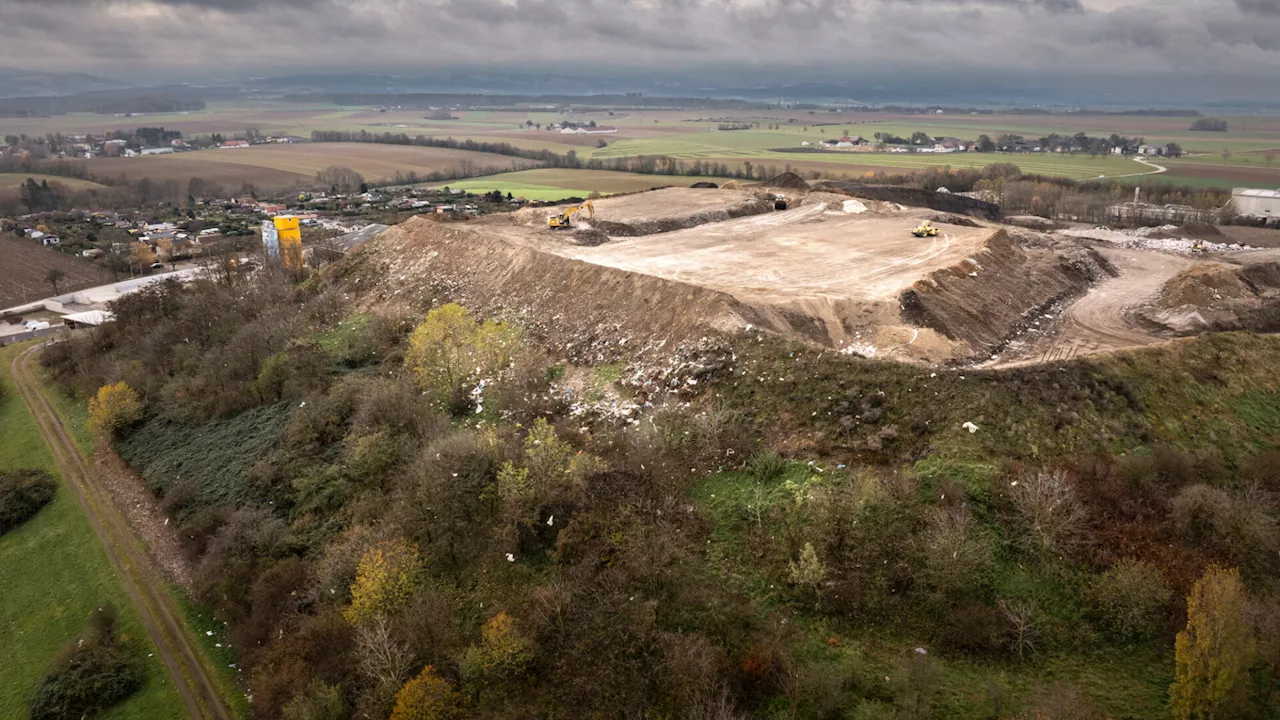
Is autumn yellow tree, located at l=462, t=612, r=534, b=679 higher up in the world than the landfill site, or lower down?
lower down

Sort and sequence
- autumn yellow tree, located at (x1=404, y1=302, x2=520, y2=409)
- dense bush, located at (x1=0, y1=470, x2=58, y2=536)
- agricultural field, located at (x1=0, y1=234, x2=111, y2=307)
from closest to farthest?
dense bush, located at (x1=0, y1=470, x2=58, y2=536) → autumn yellow tree, located at (x1=404, y1=302, x2=520, y2=409) → agricultural field, located at (x1=0, y1=234, x2=111, y2=307)

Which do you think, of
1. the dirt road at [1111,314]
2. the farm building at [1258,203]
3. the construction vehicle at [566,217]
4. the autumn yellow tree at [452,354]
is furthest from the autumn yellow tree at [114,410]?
the farm building at [1258,203]

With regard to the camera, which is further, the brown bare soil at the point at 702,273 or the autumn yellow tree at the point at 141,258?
the autumn yellow tree at the point at 141,258

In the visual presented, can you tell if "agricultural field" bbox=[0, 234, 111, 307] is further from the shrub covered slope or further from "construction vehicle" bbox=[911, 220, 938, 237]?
"construction vehicle" bbox=[911, 220, 938, 237]

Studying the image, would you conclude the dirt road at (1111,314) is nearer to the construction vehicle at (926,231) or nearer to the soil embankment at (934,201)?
the construction vehicle at (926,231)

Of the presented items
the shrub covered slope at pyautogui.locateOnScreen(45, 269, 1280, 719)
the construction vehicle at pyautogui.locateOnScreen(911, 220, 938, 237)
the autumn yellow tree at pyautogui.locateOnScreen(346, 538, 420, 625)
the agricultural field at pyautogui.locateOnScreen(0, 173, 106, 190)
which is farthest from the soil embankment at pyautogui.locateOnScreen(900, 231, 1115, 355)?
the agricultural field at pyautogui.locateOnScreen(0, 173, 106, 190)

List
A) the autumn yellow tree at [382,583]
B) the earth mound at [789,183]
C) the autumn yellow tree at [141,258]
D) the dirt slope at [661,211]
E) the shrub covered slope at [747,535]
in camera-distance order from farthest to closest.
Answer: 1. the autumn yellow tree at [141,258]
2. the earth mound at [789,183]
3. the dirt slope at [661,211]
4. the autumn yellow tree at [382,583]
5. the shrub covered slope at [747,535]

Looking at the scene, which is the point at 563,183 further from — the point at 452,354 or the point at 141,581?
the point at 141,581
